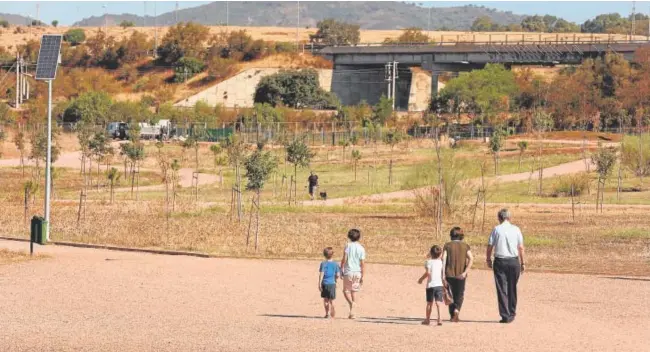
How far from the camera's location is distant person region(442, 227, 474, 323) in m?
20.5

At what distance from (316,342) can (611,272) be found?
12665mm

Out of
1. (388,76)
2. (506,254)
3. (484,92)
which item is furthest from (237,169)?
(388,76)

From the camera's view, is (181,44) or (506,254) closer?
(506,254)

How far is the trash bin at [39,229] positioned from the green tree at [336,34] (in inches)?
5751

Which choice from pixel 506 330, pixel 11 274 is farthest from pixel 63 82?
pixel 506 330

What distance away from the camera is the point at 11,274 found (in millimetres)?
28188

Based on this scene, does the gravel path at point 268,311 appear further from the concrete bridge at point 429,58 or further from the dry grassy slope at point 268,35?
the dry grassy slope at point 268,35

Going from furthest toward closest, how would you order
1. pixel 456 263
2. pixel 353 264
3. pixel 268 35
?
pixel 268 35, pixel 353 264, pixel 456 263

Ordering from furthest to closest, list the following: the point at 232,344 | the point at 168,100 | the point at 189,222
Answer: the point at 168,100, the point at 189,222, the point at 232,344

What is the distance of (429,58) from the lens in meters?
134

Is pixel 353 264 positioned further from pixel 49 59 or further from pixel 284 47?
pixel 284 47

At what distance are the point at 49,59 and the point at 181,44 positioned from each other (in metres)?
123

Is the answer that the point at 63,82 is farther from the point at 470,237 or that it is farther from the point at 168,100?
the point at 470,237

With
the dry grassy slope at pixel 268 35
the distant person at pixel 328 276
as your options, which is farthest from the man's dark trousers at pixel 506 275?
the dry grassy slope at pixel 268 35
